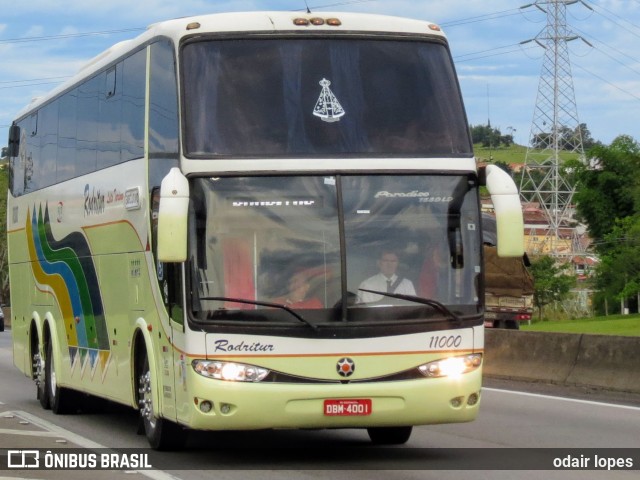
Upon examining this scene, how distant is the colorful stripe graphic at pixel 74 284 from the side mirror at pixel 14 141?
216 cm

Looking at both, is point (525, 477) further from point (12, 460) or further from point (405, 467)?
point (12, 460)

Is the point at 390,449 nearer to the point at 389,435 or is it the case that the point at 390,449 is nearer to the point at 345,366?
the point at 389,435

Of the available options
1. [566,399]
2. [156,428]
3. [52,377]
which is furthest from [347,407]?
[52,377]

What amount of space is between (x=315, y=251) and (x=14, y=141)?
11299 millimetres

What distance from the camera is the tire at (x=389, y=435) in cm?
1353

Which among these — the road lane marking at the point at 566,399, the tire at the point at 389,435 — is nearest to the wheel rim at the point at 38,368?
the road lane marking at the point at 566,399

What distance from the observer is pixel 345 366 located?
11648 millimetres

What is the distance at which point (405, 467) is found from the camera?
11789 mm

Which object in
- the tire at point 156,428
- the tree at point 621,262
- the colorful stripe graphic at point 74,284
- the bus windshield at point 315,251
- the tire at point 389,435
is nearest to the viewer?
the bus windshield at point 315,251

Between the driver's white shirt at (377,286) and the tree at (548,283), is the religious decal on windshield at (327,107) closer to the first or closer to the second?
the driver's white shirt at (377,286)

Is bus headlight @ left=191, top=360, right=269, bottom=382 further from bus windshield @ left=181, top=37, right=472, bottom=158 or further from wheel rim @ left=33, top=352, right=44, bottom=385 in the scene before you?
wheel rim @ left=33, top=352, right=44, bottom=385

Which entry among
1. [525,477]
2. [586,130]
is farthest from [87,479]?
[586,130]

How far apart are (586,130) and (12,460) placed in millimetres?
169367

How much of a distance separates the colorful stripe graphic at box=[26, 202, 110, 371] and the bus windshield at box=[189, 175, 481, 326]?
4.06m
